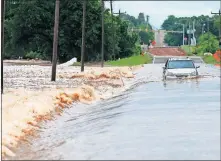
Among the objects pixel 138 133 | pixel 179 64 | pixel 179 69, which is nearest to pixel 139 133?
pixel 138 133

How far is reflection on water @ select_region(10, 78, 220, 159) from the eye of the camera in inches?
473

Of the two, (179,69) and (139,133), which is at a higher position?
(179,69)

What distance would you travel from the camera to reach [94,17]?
8488cm

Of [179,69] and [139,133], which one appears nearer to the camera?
[139,133]

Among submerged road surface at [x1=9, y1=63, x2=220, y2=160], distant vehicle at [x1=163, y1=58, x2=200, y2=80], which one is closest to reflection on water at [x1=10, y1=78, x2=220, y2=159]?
submerged road surface at [x1=9, y1=63, x2=220, y2=160]

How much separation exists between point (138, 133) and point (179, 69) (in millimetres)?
23570

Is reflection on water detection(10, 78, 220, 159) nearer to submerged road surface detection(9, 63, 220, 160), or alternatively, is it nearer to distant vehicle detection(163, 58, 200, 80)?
submerged road surface detection(9, 63, 220, 160)

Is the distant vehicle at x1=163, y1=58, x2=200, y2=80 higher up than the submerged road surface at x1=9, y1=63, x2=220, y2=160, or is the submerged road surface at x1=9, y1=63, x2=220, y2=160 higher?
the distant vehicle at x1=163, y1=58, x2=200, y2=80

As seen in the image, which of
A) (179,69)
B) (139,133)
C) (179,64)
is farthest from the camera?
(179,64)

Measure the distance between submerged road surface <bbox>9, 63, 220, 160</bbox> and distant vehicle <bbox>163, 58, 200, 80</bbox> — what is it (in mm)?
15868

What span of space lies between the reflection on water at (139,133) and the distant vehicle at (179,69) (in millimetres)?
15923

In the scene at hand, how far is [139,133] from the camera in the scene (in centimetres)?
1432

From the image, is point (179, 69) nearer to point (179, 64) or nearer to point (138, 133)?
point (179, 64)

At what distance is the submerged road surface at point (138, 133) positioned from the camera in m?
12.0
